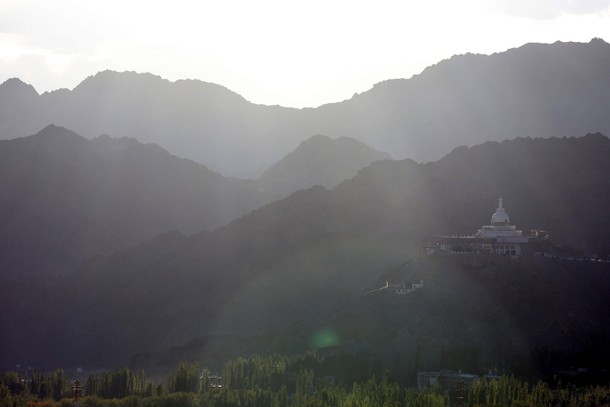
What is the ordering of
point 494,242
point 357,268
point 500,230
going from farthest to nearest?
point 357,268, point 500,230, point 494,242

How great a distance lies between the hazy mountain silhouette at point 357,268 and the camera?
109 metres

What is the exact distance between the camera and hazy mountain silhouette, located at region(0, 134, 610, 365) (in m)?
109

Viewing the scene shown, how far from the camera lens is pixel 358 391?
3250 inches

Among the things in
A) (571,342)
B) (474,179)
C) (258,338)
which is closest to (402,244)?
(474,179)

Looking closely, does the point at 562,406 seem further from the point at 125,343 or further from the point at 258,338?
the point at 125,343

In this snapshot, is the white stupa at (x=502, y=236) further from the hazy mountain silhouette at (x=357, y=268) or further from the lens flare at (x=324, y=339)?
the lens flare at (x=324, y=339)

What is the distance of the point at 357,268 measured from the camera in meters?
145

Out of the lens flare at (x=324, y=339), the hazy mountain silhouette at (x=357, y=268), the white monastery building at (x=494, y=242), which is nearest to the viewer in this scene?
the lens flare at (x=324, y=339)

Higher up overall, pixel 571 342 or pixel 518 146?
pixel 518 146

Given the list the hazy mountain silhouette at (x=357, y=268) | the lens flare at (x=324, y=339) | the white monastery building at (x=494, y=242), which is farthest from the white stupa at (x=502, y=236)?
the lens flare at (x=324, y=339)

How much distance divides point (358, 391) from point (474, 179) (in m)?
89.2

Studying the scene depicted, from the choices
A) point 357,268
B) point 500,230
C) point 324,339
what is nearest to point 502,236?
point 500,230

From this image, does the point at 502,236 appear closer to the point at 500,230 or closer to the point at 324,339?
the point at 500,230

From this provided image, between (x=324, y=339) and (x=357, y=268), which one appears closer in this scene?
(x=324, y=339)
